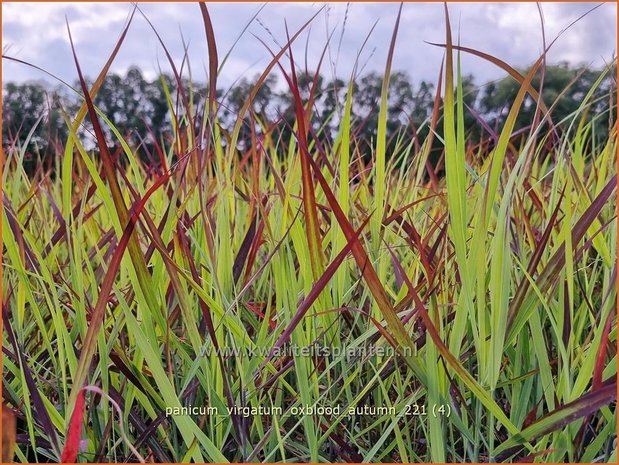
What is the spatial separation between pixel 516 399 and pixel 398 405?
0.15 m

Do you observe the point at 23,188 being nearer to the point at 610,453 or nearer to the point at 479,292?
the point at 479,292

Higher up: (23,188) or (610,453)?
(23,188)

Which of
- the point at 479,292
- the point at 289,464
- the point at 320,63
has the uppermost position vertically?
the point at 320,63

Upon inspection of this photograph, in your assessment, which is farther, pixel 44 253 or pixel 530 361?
pixel 44 253

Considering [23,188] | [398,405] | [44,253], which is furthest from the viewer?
[23,188]

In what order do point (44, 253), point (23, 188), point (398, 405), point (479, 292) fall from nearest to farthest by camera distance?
point (479, 292) < point (398, 405) < point (44, 253) < point (23, 188)

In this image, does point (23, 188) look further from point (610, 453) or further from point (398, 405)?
point (610, 453)

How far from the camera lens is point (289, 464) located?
72 centimetres

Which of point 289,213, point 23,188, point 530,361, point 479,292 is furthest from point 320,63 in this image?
point 23,188

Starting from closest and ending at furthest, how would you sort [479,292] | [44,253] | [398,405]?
[479,292], [398,405], [44,253]

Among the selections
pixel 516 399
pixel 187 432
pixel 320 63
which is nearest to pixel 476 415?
pixel 516 399

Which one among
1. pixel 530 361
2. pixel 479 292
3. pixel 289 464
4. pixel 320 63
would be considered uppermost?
pixel 320 63

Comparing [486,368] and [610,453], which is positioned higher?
[486,368]

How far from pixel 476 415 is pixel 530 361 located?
12cm
